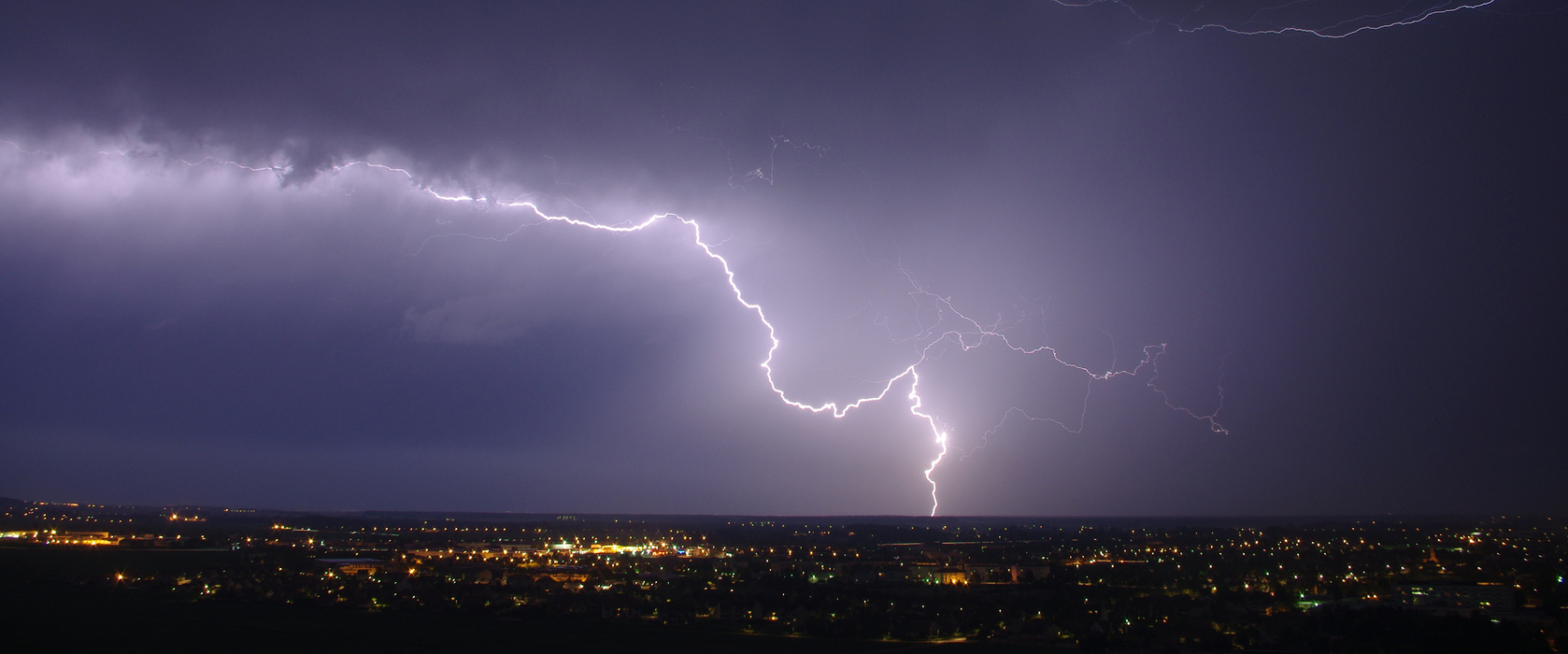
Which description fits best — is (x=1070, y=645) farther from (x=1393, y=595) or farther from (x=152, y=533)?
(x=152, y=533)

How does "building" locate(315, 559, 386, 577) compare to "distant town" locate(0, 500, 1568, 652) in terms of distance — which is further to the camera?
"building" locate(315, 559, 386, 577)

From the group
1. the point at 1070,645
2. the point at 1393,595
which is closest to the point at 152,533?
the point at 1070,645

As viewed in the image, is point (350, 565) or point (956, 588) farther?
point (350, 565)

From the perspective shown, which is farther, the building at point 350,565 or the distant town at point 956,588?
the building at point 350,565

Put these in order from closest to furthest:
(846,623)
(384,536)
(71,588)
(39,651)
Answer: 1. (39,651)
2. (846,623)
3. (71,588)
4. (384,536)

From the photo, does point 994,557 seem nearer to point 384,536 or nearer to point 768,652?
point 768,652

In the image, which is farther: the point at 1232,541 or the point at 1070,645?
the point at 1232,541

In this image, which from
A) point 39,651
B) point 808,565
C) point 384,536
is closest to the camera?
point 39,651
